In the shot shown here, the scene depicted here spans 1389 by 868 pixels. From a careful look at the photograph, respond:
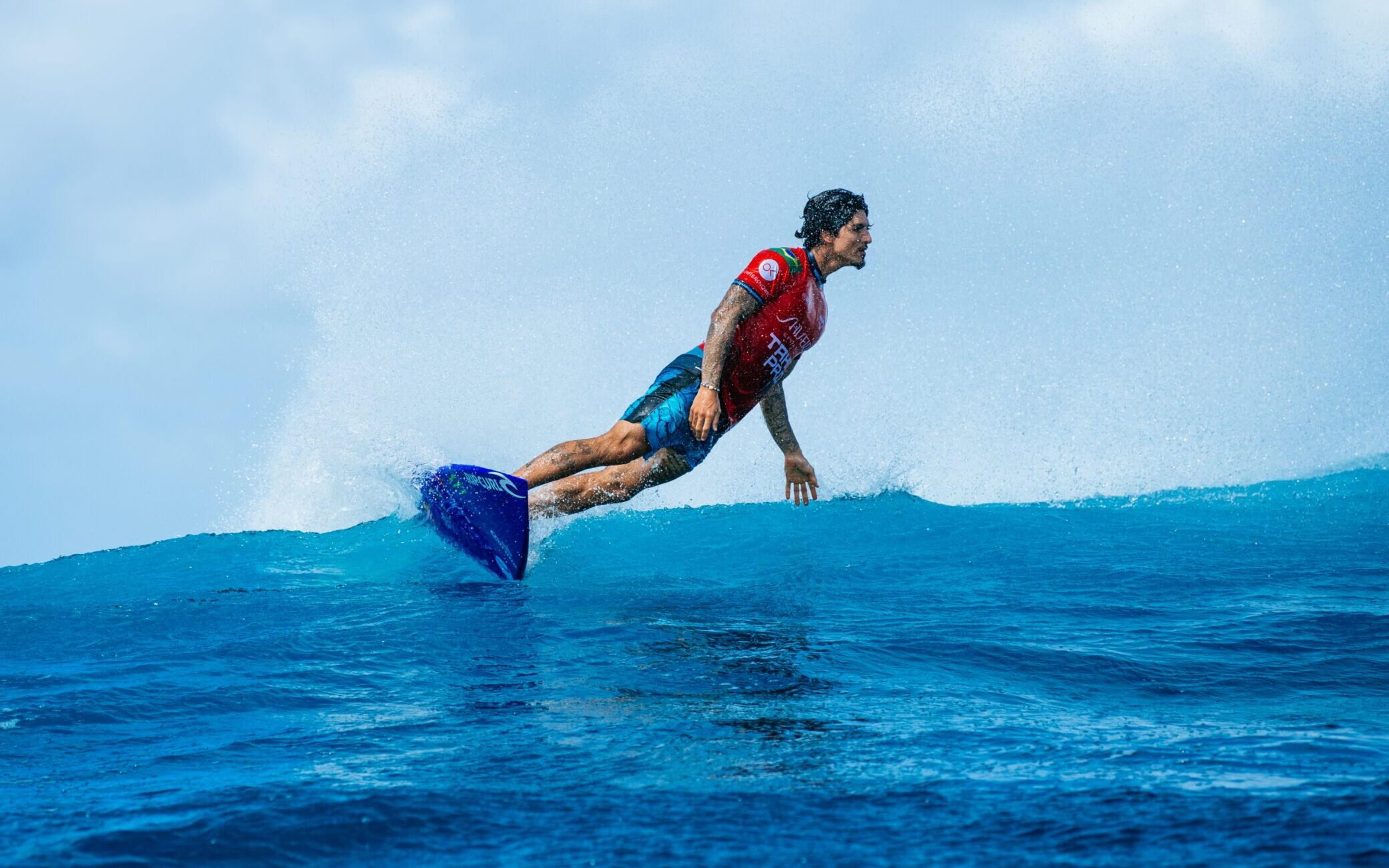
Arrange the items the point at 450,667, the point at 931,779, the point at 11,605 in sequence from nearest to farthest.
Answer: the point at 931,779 < the point at 450,667 < the point at 11,605

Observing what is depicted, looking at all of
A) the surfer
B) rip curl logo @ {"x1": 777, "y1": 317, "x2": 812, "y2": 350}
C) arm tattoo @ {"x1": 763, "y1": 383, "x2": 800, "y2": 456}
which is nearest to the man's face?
the surfer

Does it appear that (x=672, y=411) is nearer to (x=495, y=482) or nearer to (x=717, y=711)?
(x=495, y=482)

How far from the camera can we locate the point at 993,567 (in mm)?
7070

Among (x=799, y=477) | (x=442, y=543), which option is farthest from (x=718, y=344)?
(x=442, y=543)

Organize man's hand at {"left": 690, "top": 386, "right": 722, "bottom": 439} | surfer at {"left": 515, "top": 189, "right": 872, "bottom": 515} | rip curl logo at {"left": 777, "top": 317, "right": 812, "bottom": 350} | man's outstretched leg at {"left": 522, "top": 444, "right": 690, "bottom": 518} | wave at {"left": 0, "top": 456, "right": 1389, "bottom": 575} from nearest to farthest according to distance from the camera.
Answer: man's hand at {"left": 690, "top": 386, "right": 722, "bottom": 439}, surfer at {"left": 515, "top": 189, "right": 872, "bottom": 515}, rip curl logo at {"left": 777, "top": 317, "right": 812, "bottom": 350}, man's outstretched leg at {"left": 522, "top": 444, "right": 690, "bottom": 518}, wave at {"left": 0, "top": 456, "right": 1389, "bottom": 575}

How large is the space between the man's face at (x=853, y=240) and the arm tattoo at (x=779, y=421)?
0.96 m

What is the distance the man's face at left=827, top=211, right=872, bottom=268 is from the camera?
6.28m

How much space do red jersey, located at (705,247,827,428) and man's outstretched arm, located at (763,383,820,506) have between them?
47cm

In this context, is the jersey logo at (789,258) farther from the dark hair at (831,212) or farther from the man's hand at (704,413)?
the man's hand at (704,413)

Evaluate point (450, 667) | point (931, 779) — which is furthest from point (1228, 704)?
point (450, 667)

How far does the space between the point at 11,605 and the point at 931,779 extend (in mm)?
6485

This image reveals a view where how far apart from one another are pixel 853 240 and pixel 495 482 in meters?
2.53

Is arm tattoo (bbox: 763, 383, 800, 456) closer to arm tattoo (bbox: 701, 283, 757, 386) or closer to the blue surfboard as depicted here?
arm tattoo (bbox: 701, 283, 757, 386)

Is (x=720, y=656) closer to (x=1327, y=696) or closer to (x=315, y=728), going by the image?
(x=315, y=728)
